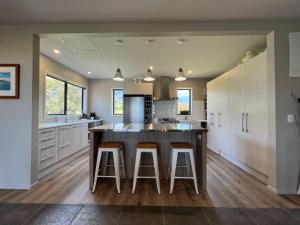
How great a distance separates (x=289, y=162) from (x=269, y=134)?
1.52ft

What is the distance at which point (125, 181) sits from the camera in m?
3.33

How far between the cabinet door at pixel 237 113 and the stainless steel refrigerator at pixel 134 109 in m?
3.18

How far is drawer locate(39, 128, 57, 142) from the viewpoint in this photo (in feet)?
11.8

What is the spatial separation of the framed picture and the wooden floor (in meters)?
1.43

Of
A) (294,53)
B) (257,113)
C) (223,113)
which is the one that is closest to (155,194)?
(257,113)

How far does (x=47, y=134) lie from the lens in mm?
3811

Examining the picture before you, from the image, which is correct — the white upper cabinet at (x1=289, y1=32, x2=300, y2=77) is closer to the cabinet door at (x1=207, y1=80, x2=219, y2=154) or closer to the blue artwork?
the cabinet door at (x1=207, y1=80, x2=219, y2=154)

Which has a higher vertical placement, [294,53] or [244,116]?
[294,53]

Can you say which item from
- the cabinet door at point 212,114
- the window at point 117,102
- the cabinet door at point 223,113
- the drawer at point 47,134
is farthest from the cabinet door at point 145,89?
the drawer at point 47,134

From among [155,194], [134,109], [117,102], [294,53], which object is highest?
[294,53]

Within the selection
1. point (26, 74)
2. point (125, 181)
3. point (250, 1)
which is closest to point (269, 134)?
point (250, 1)

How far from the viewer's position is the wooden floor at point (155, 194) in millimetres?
2590

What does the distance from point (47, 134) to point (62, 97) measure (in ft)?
7.66

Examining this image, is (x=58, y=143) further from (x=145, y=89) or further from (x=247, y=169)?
(x=247, y=169)
